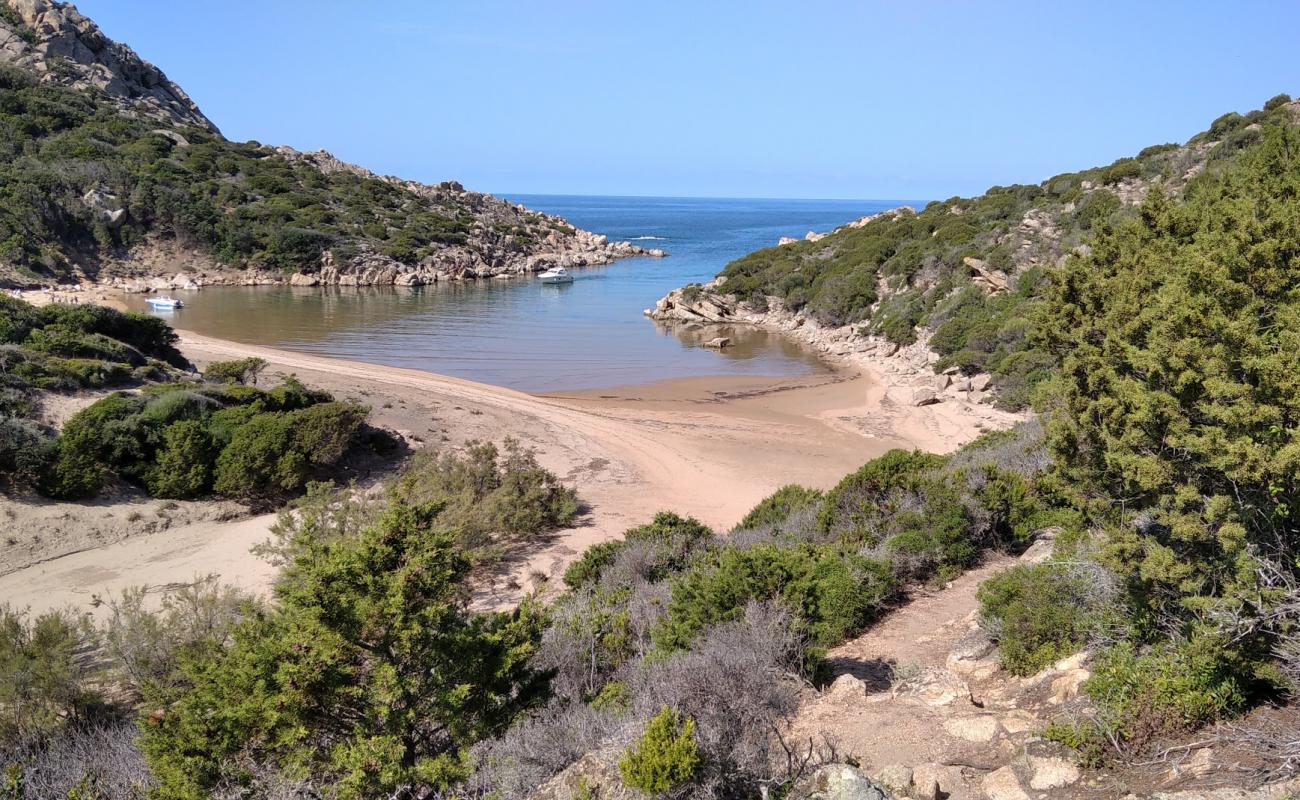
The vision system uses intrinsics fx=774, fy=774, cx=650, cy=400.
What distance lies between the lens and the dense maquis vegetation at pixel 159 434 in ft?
39.9

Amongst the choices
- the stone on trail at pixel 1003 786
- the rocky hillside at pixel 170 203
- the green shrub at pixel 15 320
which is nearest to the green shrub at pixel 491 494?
the stone on trail at pixel 1003 786

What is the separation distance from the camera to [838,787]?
160 inches

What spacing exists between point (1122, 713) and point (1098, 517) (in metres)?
2.16

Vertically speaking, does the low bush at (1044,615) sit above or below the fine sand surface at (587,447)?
above

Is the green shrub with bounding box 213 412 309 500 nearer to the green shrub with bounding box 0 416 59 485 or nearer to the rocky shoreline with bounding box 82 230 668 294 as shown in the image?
the green shrub with bounding box 0 416 59 485

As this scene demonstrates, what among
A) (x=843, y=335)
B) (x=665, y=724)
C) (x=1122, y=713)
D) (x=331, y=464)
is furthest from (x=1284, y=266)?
(x=843, y=335)

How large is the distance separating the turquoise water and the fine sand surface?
2419mm

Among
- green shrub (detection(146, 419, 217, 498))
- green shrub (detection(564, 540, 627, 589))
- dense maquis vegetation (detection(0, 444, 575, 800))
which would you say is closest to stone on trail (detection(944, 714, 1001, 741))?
dense maquis vegetation (detection(0, 444, 575, 800))

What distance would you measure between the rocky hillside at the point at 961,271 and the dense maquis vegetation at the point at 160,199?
92.8 ft

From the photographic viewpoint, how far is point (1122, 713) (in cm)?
473

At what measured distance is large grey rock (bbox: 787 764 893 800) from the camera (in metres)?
4.04

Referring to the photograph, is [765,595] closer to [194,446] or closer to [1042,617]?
[1042,617]

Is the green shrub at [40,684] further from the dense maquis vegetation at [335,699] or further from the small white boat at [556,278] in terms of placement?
the small white boat at [556,278]

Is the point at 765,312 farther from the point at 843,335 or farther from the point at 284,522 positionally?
the point at 284,522
